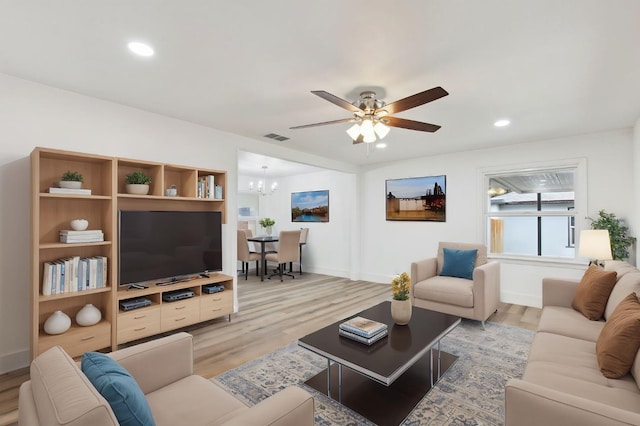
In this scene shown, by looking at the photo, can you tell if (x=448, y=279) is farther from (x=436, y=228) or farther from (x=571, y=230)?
(x=571, y=230)

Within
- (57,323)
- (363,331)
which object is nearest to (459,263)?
(363,331)

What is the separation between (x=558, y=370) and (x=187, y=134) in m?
3.88

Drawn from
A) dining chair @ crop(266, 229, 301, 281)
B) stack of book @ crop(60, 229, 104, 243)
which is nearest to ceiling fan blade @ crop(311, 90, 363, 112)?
stack of book @ crop(60, 229, 104, 243)

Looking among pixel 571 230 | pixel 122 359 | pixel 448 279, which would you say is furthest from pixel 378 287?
pixel 122 359

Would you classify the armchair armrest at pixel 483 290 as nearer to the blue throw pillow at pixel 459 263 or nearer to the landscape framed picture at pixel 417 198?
the blue throw pillow at pixel 459 263

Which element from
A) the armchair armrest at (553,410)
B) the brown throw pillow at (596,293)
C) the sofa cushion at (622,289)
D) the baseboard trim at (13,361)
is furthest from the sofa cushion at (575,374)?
the baseboard trim at (13,361)

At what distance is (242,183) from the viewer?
25.7 ft

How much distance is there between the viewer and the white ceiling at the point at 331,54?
1.68 m

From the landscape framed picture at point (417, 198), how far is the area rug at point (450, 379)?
240 cm

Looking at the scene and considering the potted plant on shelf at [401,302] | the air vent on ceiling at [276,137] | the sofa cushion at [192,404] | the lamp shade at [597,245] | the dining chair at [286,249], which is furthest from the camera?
the dining chair at [286,249]

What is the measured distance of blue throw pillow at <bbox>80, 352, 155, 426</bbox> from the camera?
99 centimetres

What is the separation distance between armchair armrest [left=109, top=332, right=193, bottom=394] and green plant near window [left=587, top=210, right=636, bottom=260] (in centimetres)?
458

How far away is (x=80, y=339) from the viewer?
8.55 feet

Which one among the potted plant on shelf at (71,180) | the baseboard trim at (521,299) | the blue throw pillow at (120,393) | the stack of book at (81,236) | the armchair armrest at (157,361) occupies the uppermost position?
the potted plant on shelf at (71,180)
